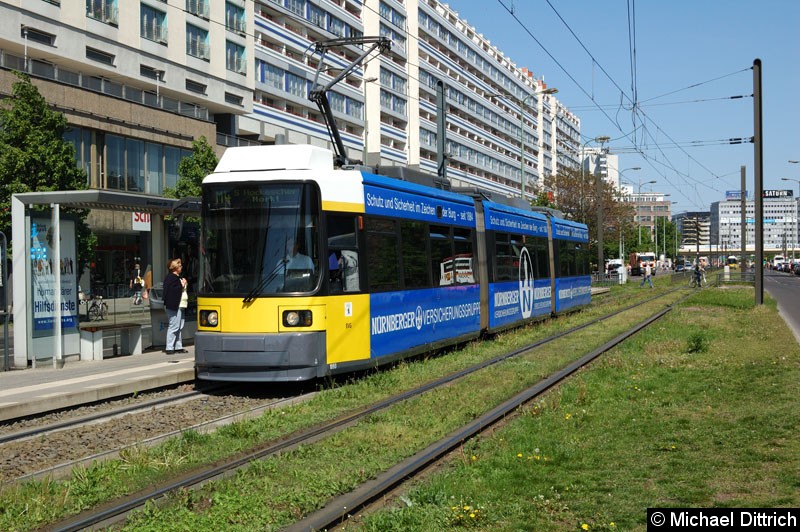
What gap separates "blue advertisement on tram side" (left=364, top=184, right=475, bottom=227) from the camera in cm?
1281

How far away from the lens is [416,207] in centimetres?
1439

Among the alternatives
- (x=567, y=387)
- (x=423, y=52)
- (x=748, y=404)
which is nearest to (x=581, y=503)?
(x=748, y=404)

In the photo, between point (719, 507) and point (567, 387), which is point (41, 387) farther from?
point (719, 507)

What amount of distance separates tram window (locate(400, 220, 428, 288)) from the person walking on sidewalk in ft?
14.3

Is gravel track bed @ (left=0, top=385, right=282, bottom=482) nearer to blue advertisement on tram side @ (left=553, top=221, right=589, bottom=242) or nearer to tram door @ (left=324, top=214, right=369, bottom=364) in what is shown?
tram door @ (left=324, top=214, right=369, bottom=364)

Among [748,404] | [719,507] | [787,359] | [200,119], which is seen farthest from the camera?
[200,119]

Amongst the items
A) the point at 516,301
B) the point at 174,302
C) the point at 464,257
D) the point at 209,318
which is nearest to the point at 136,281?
the point at 516,301

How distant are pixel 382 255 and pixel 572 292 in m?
14.6

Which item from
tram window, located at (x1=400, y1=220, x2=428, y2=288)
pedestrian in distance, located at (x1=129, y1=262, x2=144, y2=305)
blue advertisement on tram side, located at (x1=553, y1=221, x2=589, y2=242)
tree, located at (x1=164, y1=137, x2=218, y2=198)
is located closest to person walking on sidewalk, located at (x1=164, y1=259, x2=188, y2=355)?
tram window, located at (x1=400, y1=220, x2=428, y2=288)

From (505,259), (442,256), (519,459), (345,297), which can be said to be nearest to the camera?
(519,459)

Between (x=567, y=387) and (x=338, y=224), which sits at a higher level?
(x=338, y=224)

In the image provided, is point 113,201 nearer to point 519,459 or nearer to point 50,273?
point 50,273

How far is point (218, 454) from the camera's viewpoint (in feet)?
25.2

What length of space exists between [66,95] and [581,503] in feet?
121
